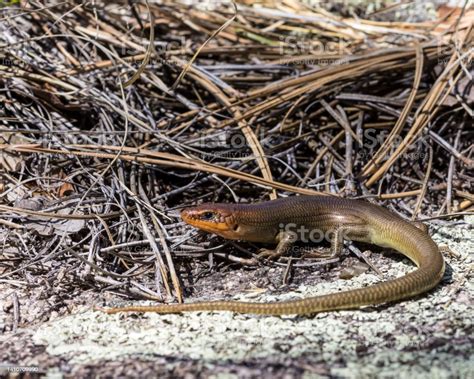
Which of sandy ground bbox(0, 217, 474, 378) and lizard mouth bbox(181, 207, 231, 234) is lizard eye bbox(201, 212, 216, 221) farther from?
sandy ground bbox(0, 217, 474, 378)

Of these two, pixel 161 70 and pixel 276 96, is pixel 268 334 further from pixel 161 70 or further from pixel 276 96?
pixel 161 70

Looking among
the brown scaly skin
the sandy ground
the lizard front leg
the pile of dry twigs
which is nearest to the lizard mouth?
the brown scaly skin

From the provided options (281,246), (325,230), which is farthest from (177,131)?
(325,230)

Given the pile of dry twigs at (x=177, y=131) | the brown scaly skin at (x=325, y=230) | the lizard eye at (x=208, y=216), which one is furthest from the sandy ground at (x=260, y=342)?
the lizard eye at (x=208, y=216)

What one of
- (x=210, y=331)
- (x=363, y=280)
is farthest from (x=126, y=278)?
(x=363, y=280)

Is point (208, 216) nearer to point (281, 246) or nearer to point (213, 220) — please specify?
point (213, 220)

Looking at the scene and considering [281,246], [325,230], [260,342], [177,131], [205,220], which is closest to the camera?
[260,342]

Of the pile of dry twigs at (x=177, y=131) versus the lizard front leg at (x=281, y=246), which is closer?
the pile of dry twigs at (x=177, y=131)

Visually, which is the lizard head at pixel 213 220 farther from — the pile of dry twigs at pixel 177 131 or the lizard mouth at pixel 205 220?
the pile of dry twigs at pixel 177 131
